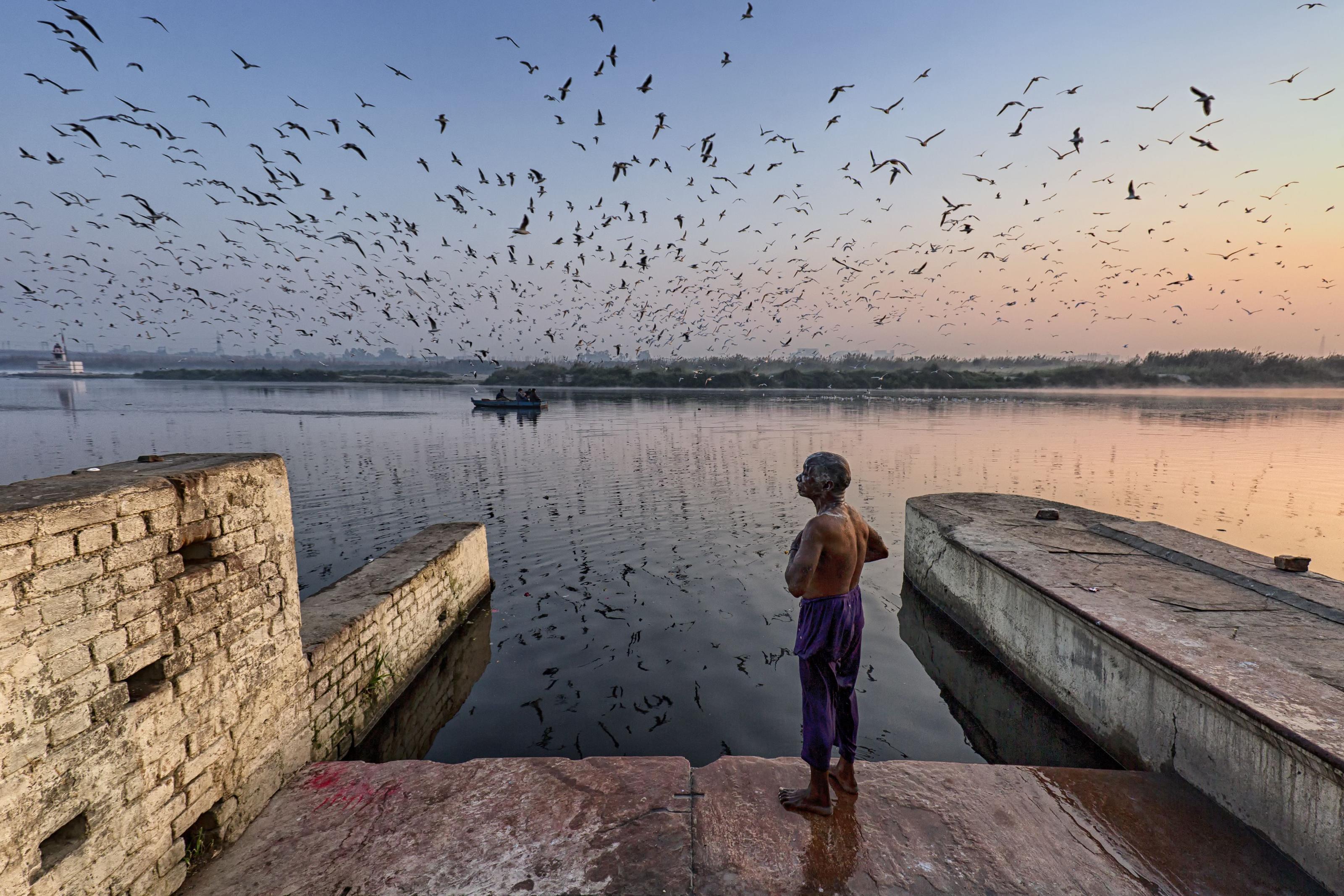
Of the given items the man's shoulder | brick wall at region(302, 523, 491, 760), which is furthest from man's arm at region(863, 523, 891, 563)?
brick wall at region(302, 523, 491, 760)

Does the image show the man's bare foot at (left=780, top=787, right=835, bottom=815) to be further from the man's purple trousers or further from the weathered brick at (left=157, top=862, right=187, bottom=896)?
the weathered brick at (left=157, top=862, right=187, bottom=896)

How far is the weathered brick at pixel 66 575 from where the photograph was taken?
2.50m

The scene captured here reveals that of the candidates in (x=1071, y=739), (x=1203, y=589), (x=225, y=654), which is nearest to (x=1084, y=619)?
(x=1071, y=739)

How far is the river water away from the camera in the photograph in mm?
5930

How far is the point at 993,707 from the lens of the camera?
6.22m

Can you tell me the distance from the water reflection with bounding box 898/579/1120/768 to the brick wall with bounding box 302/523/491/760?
588 centimetres

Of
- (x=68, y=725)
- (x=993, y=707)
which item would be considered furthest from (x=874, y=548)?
(x=68, y=725)

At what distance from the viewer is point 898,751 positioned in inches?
211

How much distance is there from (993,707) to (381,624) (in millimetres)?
7052

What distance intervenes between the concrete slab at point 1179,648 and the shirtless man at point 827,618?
261 cm

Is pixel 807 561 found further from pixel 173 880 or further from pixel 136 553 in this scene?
pixel 173 880

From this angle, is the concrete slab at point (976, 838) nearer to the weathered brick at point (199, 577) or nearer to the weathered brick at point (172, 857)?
the weathered brick at point (172, 857)

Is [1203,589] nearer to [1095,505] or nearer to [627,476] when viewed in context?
[1095,505]

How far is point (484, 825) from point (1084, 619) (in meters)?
5.67
